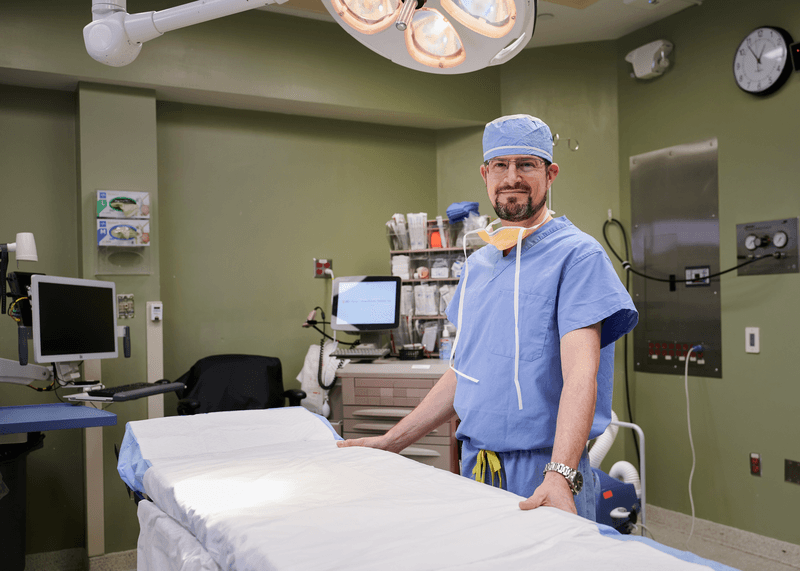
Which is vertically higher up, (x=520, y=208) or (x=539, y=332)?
(x=520, y=208)

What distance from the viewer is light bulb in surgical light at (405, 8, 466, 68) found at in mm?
1152

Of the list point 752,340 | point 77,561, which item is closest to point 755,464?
point 752,340

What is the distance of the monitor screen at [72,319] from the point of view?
8.55ft

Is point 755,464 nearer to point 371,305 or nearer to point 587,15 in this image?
point 371,305

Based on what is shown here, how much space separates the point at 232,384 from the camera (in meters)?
3.39

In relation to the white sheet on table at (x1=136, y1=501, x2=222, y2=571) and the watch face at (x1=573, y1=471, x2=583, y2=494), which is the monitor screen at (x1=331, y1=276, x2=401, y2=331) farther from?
the watch face at (x1=573, y1=471, x2=583, y2=494)

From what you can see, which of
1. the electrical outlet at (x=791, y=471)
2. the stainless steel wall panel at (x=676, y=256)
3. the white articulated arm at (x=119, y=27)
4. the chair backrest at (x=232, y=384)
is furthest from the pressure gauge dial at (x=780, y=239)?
the white articulated arm at (x=119, y=27)

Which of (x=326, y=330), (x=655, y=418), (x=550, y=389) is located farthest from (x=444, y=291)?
(x=550, y=389)

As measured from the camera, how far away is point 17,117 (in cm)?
330

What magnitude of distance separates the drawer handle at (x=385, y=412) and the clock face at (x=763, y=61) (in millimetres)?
2305

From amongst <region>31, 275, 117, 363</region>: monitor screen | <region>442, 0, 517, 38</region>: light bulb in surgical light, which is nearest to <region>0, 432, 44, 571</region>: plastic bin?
<region>31, 275, 117, 363</region>: monitor screen

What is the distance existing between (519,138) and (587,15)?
2.61 meters

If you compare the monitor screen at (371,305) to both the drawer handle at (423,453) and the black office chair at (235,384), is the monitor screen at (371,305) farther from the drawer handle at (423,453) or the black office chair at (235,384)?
the drawer handle at (423,453)

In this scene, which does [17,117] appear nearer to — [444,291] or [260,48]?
[260,48]
